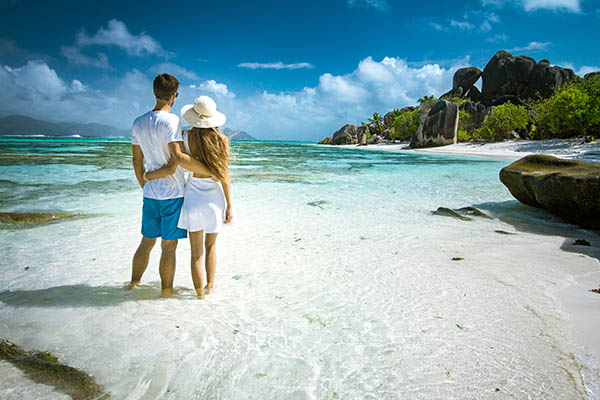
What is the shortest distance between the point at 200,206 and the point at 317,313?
1.32 meters

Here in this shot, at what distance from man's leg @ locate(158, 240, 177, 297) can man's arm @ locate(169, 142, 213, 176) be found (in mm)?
695

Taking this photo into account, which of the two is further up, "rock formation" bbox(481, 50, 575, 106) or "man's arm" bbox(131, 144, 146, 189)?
"rock formation" bbox(481, 50, 575, 106)

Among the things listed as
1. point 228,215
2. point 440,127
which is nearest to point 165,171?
point 228,215

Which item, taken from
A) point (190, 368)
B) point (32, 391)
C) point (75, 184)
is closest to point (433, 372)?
point (190, 368)

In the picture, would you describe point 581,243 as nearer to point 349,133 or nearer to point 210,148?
point 210,148

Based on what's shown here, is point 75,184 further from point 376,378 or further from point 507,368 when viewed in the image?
point 507,368

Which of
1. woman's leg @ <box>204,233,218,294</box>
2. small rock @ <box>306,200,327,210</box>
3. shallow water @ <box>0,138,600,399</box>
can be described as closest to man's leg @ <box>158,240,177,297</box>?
shallow water @ <box>0,138,600,399</box>

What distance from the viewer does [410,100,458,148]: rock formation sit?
36.1m

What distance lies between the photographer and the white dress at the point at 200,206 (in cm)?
248

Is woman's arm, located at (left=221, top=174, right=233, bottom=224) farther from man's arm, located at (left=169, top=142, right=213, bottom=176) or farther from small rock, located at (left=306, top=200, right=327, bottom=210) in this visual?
small rock, located at (left=306, top=200, right=327, bottom=210)

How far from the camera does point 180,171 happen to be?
2580mm

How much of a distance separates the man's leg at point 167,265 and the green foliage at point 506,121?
38023 mm

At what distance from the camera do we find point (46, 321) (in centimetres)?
232

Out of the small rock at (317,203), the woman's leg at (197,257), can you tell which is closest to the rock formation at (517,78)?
the small rock at (317,203)
